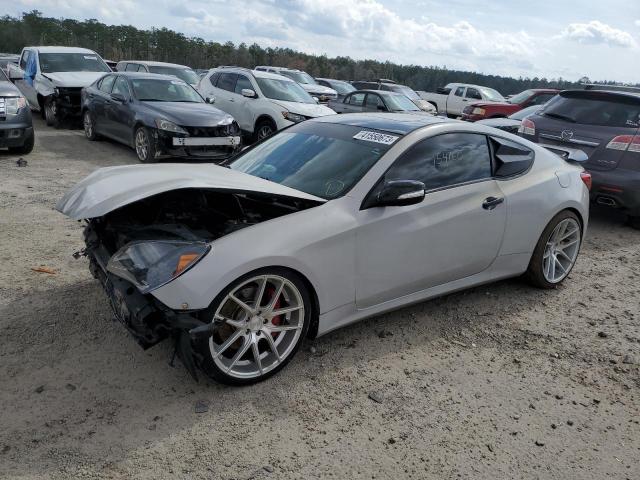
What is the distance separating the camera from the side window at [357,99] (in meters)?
15.7

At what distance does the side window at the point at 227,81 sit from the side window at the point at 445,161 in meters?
9.65

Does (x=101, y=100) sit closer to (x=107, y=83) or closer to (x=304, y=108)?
(x=107, y=83)

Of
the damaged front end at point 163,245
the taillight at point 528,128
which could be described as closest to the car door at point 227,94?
the taillight at point 528,128

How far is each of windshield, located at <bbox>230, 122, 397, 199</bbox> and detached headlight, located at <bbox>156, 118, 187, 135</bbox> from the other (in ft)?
16.6

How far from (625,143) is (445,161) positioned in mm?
3952

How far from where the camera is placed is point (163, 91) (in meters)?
10.6

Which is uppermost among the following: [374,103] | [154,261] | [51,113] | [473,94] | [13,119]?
[473,94]

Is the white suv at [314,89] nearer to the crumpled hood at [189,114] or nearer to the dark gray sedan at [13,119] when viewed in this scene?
the crumpled hood at [189,114]

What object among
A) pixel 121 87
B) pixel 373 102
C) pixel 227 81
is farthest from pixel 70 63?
pixel 373 102

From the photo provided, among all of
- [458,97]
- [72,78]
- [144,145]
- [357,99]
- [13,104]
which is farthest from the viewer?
[458,97]

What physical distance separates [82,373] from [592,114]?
6.76 m

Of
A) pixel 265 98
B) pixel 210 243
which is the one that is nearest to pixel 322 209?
pixel 210 243

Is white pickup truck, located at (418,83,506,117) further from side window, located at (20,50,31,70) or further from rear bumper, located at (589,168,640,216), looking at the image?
rear bumper, located at (589,168,640,216)

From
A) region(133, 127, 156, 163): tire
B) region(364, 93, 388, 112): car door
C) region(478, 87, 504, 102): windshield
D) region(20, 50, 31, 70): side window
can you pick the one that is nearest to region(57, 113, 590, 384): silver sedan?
region(133, 127, 156, 163): tire
